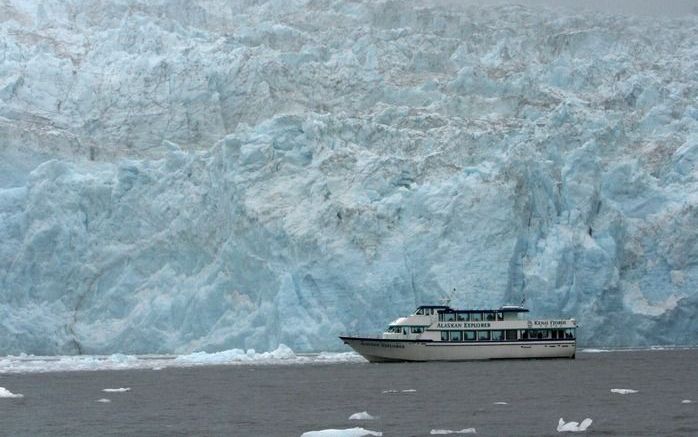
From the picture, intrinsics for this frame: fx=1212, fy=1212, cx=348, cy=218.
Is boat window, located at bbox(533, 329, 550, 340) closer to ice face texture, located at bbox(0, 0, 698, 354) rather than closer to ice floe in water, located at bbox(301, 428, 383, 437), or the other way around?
ice face texture, located at bbox(0, 0, 698, 354)

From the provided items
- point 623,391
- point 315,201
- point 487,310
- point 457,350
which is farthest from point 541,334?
point 623,391

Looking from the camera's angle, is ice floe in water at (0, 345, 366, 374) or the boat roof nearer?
ice floe in water at (0, 345, 366, 374)

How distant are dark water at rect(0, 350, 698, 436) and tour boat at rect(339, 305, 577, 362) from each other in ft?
6.08

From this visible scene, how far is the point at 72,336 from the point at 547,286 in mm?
16928

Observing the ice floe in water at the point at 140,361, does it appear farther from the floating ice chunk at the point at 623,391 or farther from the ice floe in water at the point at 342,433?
the ice floe in water at the point at 342,433

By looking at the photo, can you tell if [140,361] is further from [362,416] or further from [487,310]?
[362,416]

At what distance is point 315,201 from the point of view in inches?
1727

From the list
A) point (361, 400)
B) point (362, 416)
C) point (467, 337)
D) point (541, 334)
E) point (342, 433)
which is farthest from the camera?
point (541, 334)

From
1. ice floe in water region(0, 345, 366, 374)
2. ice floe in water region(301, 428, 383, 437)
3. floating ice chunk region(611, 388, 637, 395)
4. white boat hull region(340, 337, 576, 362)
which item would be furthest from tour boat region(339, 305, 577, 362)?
ice floe in water region(301, 428, 383, 437)

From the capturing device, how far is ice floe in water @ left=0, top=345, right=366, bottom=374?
38469mm

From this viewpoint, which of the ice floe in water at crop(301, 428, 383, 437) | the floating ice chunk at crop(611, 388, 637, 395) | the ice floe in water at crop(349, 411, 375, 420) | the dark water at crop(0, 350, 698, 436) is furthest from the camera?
the floating ice chunk at crop(611, 388, 637, 395)

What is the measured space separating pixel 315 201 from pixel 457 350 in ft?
24.4

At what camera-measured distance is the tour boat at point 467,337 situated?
4072cm

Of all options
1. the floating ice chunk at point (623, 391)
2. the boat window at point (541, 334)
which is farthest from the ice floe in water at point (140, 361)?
the floating ice chunk at point (623, 391)
